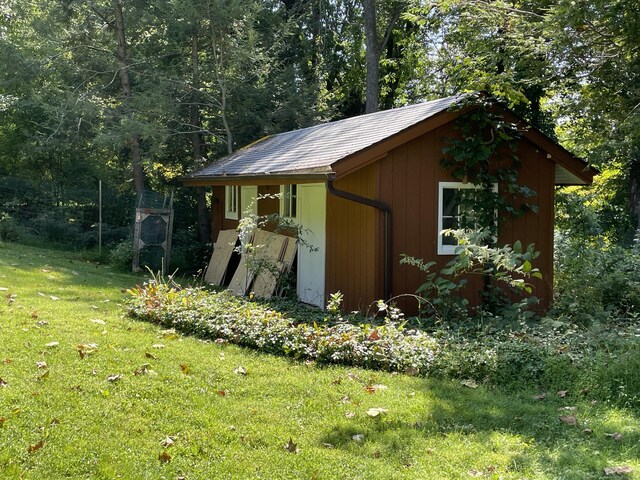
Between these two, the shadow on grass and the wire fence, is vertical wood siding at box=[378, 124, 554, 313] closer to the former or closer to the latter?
the shadow on grass

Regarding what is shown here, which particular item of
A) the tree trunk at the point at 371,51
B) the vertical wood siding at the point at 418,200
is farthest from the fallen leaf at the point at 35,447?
the tree trunk at the point at 371,51

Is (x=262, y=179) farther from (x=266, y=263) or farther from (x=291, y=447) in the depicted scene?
(x=291, y=447)

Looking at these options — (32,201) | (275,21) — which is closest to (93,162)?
(32,201)

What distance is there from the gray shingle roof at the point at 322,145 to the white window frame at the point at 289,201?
2.06ft

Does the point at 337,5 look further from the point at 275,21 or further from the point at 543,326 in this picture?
the point at 543,326

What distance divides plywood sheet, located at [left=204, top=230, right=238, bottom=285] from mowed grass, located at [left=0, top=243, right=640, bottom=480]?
266 inches

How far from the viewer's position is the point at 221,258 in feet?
45.9

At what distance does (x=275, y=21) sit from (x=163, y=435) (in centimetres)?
1817

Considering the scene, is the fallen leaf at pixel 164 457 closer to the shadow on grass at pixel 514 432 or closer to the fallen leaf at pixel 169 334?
the shadow on grass at pixel 514 432

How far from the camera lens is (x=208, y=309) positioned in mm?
7820

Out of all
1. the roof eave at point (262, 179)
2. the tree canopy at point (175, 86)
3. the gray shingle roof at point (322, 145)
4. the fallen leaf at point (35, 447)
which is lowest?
the fallen leaf at point (35, 447)

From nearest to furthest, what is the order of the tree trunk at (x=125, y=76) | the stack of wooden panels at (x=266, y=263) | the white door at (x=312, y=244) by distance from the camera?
the stack of wooden panels at (x=266, y=263) < the white door at (x=312, y=244) < the tree trunk at (x=125, y=76)

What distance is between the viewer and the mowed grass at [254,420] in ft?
13.3

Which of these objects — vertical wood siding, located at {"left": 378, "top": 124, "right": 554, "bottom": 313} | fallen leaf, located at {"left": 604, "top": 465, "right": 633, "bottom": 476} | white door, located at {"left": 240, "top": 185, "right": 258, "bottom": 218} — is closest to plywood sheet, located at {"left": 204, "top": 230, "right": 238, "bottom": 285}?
white door, located at {"left": 240, "top": 185, "right": 258, "bottom": 218}
